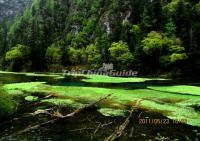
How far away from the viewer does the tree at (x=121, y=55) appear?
14274 centimetres

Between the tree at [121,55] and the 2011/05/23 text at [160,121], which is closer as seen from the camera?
the 2011/05/23 text at [160,121]

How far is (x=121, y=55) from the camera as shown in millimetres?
145750

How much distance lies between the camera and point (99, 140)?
95.6 ft

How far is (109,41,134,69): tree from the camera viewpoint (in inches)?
5620

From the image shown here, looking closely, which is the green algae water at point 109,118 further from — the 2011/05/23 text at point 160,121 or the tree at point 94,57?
the tree at point 94,57

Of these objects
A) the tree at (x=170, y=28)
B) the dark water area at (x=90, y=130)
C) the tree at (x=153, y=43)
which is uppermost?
the tree at (x=170, y=28)

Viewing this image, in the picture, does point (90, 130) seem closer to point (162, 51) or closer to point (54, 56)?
point (162, 51)

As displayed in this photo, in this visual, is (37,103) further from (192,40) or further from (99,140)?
(192,40)

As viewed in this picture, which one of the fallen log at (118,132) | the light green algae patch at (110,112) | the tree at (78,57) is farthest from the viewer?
the tree at (78,57)

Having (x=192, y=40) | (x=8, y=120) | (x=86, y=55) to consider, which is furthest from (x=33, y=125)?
(x=86, y=55)

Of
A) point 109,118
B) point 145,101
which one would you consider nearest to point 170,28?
point 145,101

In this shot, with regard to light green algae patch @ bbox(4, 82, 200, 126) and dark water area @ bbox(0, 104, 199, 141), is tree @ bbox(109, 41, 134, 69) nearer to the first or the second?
light green algae patch @ bbox(4, 82, 200, 126)

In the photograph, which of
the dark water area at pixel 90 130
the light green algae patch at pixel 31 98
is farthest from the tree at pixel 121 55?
the dark water area at pixel 90 130

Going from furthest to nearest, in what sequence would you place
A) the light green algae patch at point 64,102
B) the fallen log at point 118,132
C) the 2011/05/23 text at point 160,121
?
the light green algae patch at point 64,102 → the 2011/05/23 text at point 160,121 → the fallen log at point 118,132
